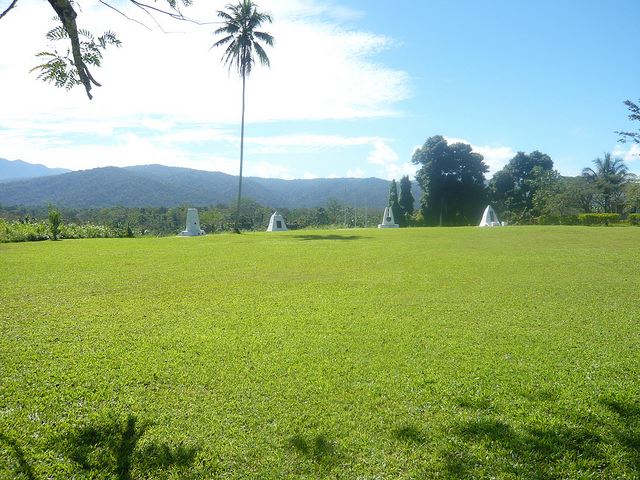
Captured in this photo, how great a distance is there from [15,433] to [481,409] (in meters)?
3.52

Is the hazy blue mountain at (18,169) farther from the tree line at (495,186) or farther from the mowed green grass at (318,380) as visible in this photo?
the mowed green grass at (318,380)

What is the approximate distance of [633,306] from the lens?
6832 millimetres

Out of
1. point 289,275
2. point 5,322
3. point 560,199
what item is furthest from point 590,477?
point 560,199

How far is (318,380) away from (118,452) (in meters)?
1.75

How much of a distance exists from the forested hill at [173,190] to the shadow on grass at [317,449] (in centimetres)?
7022

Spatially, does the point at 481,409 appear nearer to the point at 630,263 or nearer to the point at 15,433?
the point at 15,433

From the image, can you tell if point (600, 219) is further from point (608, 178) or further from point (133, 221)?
point (133, 221)

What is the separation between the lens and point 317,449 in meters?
2.98

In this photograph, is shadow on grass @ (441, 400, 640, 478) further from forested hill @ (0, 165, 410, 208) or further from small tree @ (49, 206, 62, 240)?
forested hill @ (0, 165, 410, 208)

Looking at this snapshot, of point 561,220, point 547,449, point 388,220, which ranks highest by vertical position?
point 561,220

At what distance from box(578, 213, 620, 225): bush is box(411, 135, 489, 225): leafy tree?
483 inches

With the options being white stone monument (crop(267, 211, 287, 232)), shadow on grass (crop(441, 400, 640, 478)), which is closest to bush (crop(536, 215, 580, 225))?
white stone monument (crop(267, 211, 287, 232))

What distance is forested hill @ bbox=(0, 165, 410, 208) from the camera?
8225 centimetres

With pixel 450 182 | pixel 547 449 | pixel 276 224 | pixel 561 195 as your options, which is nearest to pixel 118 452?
pixel 547 449
